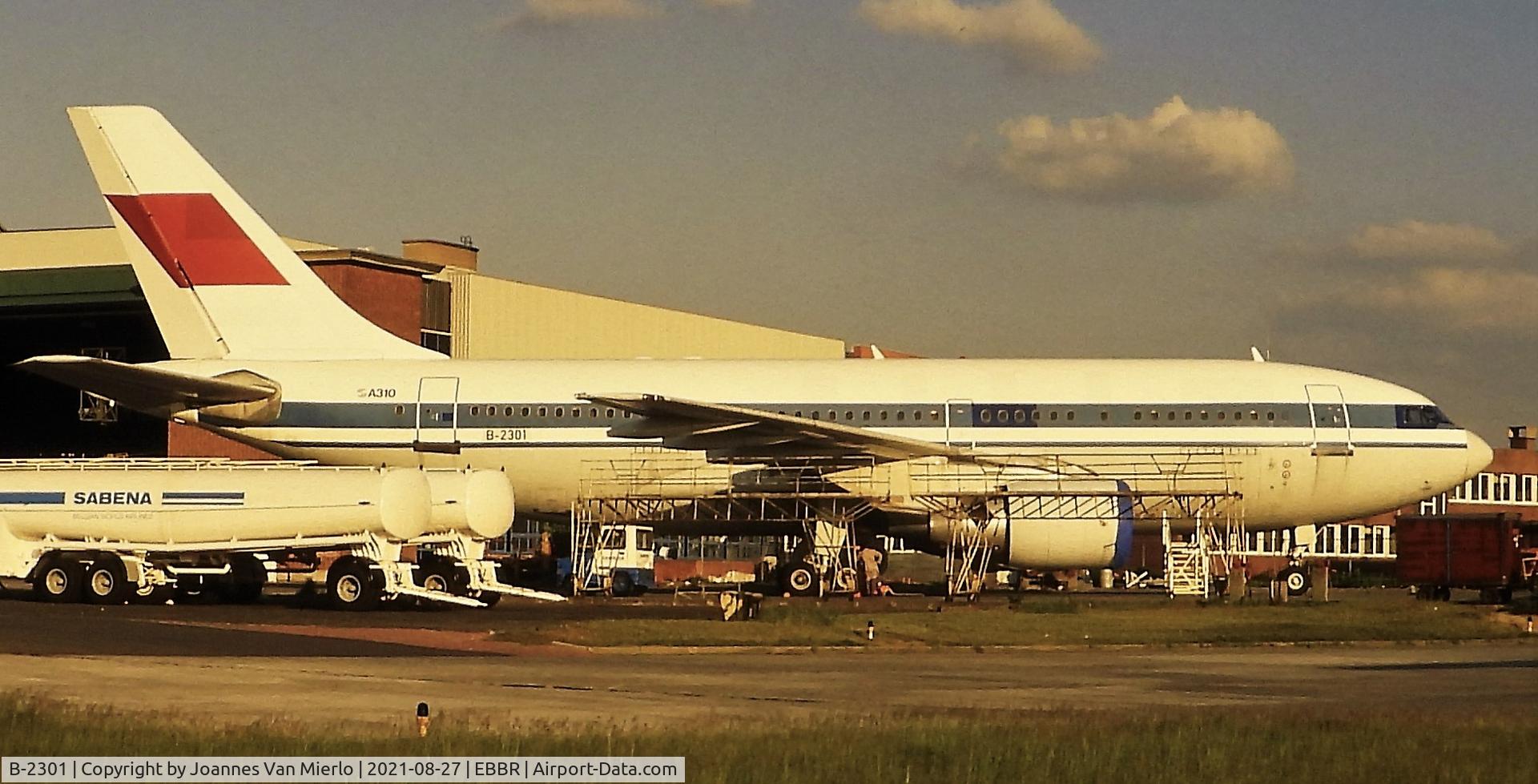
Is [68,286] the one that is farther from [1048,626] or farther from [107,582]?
[1048,626]

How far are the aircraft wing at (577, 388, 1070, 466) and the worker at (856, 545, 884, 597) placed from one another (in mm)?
2682

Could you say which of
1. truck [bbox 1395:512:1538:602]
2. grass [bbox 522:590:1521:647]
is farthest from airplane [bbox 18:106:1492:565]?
truck [bbox 1395:512:1538:602]

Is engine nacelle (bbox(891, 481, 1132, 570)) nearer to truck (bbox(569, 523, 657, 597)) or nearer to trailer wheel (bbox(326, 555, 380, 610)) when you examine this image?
truck (bbox(569, 523, 657, 597))

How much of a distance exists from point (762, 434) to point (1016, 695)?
20.5 m

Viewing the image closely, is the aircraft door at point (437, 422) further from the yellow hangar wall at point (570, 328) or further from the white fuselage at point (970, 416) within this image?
the yellow hangar wall at point (570, 328)

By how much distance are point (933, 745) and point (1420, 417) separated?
30089mm

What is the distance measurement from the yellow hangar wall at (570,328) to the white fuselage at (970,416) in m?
22.3

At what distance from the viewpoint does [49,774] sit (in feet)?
40.3

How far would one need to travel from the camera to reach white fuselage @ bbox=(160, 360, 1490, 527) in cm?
4066

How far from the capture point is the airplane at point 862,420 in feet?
132

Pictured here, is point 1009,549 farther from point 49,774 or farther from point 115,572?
point 49,774

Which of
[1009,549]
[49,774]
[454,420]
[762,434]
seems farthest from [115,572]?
[49,774]

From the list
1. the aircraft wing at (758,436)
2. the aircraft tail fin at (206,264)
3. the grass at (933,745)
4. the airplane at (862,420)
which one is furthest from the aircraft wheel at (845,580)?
the grass at (933,745)

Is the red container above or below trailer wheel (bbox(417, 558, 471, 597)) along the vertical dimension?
above
